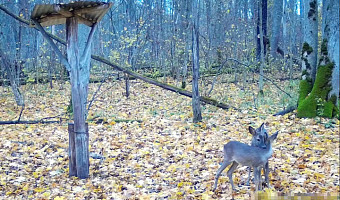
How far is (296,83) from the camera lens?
47.1 feet

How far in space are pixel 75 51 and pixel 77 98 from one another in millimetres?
841

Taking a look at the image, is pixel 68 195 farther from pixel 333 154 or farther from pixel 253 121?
pixel 253 121

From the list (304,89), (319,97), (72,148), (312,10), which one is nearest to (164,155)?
(72,148)

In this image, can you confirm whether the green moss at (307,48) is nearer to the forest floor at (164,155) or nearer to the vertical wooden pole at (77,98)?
the forest floor at (164,155)

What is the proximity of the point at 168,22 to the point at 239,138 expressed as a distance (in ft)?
47.6

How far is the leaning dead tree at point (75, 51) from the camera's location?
557cm

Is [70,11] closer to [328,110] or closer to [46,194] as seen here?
[46,194]

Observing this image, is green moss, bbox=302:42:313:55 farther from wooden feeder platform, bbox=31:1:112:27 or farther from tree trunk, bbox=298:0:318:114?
wooden feeder platform, bbox=31:1:112:27

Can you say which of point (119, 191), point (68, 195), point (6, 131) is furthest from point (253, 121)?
point (6, 131)

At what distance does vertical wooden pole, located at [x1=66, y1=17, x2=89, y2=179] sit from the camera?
5820mm

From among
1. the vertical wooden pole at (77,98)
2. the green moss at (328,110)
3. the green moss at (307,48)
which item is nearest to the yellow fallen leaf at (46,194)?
the vertical wooden pole at (77,98)

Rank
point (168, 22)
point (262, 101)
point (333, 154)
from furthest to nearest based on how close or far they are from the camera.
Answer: point (168, 22)
point (262, 101)
point (333, 154)

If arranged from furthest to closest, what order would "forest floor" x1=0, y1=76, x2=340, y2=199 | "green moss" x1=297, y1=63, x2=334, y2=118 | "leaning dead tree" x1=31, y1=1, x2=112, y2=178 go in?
"green moss" x1=297, y1=63, x2=334, y2=118 → "leaning dead tree" x1=31, y1=1, x2=112, y2=178 → "forest floor" x1=0, y1=76, x2=340, y2=199

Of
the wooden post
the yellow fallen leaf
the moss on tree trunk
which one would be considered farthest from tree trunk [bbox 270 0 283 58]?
the yellow fallen leaf
